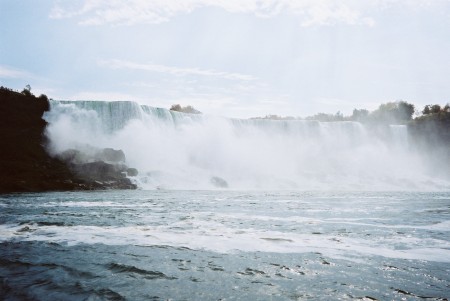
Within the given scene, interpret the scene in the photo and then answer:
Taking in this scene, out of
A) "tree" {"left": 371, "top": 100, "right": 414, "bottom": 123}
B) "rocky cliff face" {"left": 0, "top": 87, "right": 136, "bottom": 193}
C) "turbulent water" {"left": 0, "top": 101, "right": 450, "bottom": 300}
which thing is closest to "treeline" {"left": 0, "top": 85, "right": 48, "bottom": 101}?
"rocky cliff face" {"left": 0, "top": 87, "right": 136, "bottom": 193}

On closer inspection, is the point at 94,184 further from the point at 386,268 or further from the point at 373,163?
the point at 373,163

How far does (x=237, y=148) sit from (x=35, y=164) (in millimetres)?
27024

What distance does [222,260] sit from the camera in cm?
764

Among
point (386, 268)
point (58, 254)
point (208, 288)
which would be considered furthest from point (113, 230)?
point (386, 268)

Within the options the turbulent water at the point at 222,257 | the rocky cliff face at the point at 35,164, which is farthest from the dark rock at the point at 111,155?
the turbulent water at the point at 222,257

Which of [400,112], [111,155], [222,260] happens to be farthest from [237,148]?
[400,112]

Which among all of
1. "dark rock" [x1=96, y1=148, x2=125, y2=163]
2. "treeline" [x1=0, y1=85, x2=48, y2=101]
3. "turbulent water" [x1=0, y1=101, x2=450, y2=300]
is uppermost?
"treeline" [x1=0, y1=85, x2=48, y2=101]

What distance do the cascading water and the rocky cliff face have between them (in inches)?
74.2

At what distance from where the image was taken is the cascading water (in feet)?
148

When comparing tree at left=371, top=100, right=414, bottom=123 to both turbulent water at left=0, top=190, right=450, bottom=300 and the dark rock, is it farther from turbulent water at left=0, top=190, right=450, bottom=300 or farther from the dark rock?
turbulent water at left=0, top=190, right=450, bottom=300

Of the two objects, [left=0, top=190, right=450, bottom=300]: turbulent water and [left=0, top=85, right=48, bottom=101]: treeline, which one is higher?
[left=0, top=85, right=48, bottom=101]: treeline

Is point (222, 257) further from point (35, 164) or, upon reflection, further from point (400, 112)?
point (400, 112)

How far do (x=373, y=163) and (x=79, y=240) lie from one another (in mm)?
55367

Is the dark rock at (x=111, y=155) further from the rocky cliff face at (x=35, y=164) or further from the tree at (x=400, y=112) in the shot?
the tree at (x=400, y=112)
